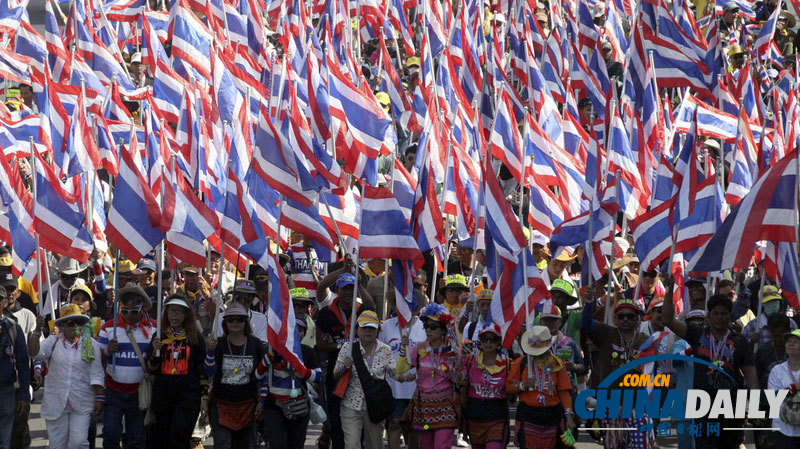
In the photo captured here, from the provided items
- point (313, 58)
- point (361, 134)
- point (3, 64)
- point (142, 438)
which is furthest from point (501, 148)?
point (3, 64)

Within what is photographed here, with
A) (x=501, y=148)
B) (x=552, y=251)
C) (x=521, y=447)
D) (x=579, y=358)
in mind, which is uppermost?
(x=501, y=148)

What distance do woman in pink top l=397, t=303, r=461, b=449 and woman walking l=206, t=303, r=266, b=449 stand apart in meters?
1.47

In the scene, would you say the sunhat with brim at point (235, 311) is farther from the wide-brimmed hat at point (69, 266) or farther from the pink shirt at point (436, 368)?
the wide-brimmed hat at point (69, 266)

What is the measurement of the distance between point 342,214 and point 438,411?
481 cm

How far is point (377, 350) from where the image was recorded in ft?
43.0

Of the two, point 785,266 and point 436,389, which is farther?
point 785,266

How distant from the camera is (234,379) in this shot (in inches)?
501

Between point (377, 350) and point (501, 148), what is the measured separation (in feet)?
14.1

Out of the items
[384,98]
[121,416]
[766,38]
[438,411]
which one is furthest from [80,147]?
[766,38]

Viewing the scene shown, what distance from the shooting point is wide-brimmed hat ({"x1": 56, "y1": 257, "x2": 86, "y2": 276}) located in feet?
53.2

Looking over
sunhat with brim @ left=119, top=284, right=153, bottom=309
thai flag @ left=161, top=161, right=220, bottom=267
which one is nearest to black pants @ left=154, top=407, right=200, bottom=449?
sunhat with brim @ left=119, top=284, right=153, bottom=309

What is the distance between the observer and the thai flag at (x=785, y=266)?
509 inches

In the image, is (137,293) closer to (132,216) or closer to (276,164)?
(132,216)

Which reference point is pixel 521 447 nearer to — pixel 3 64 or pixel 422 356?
pixel 422 356
